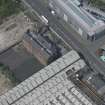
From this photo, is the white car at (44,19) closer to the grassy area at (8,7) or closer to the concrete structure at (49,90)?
the grassy area at (8,7)

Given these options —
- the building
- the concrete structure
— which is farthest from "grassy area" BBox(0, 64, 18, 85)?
the building

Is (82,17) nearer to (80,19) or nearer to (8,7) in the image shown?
(80,19)

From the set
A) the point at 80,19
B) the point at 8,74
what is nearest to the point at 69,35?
the point at 80,19

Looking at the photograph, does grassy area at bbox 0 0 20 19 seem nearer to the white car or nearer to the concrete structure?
the white car

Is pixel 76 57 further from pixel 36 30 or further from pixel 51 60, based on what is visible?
pixel 36 30

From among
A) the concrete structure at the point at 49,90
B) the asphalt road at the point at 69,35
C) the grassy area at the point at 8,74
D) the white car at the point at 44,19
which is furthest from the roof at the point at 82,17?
the grassy area at the point at 8,74

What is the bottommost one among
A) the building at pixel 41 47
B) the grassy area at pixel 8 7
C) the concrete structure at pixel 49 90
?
the concrete structure at pixel 49 90
